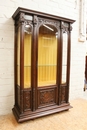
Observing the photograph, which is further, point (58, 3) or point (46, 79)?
point (58, 3)

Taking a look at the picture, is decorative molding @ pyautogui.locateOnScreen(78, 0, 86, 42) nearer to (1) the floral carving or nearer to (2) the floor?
(1) the floral carving

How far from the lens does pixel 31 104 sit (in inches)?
72.5

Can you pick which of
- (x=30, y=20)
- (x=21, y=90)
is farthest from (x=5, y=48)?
(x=21, y=90)

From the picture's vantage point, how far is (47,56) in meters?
2.15

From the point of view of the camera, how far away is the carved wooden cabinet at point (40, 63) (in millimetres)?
1743

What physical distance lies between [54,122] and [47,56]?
A: 1168mm

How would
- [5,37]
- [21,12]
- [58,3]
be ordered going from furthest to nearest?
1. [58,3]
2. [5,37]
3. [21,12]

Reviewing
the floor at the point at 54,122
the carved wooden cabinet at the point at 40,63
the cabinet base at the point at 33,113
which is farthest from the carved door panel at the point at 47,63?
the floor at the point at 54,122

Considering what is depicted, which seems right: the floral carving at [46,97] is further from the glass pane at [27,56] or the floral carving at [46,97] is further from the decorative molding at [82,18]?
the decorative molding at [82,18]

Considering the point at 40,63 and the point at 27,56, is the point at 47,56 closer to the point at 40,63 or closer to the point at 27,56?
the point at 40,63

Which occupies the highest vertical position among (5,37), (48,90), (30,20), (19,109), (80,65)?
(30,20)

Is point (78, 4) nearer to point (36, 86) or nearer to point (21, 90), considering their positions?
point (36, 86)

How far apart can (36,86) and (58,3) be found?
74.8 inches

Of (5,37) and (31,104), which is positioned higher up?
(5,37)
